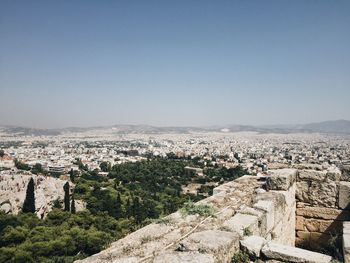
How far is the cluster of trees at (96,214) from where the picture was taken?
74.6 ft

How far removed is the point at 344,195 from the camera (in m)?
5.05

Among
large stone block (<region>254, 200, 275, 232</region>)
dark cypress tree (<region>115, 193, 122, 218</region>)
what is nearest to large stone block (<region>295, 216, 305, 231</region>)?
large stone block (<region>254, 200, 275, 232</region>)

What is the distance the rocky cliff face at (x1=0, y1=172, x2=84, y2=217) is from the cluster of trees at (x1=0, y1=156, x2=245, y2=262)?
190cm

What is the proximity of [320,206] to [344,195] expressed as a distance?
1.42 ft

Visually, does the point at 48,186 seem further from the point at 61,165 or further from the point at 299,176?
the point at 299,176

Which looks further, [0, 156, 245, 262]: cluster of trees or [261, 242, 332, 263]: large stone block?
A: [0, 156, 245, 262]: cluster of trees

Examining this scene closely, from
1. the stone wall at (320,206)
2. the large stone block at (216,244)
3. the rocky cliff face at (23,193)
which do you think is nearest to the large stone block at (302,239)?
the stone wall at (320,206)

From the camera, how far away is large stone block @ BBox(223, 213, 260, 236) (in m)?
3.29

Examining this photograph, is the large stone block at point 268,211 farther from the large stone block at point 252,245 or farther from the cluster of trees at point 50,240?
the cluster of trees at point 50,240

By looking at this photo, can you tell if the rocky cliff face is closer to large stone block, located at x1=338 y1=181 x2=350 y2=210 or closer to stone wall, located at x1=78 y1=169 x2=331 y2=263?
stone wall, located at x1=78 y1=169 x2=331 y2=263

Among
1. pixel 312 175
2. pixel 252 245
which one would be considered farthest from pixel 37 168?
pixel 252 245

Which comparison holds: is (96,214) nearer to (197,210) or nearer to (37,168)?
(197,210)

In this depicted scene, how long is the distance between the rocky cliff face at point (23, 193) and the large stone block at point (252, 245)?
38.3 metres

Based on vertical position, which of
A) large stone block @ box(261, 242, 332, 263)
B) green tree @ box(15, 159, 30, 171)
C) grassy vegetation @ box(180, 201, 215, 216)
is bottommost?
green tree @ box(15, 159, 30, 171)
